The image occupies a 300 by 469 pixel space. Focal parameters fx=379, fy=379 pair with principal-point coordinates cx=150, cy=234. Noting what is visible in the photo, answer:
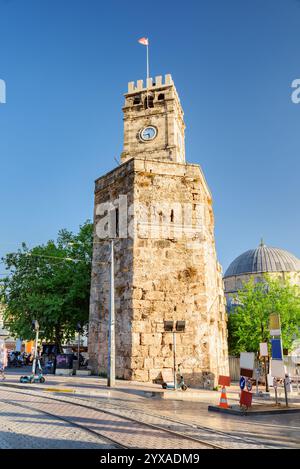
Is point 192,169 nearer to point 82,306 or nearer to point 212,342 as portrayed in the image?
point 212,342

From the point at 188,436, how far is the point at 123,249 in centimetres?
1317

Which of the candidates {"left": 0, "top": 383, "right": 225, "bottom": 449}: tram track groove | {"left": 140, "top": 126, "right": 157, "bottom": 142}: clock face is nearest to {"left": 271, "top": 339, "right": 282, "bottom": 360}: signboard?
{"left": 0, "top": 383, "right": 225, "bottom": 449}: tram track groove

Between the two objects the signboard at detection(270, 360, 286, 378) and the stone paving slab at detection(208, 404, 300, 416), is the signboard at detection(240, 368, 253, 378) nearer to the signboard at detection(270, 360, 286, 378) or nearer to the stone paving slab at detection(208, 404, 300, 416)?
the stone paving slab at detection(208, 404, 300, 416)

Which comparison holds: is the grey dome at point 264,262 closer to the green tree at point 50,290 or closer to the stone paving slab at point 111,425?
the green tree at point 50,290

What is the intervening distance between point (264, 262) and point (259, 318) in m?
36.8

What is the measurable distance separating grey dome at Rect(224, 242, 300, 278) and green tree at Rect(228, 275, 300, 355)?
30.2 m

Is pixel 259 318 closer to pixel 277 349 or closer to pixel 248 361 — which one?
pixel 277 349

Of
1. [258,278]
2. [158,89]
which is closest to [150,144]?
[158,89]

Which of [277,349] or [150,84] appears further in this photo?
[150,84]

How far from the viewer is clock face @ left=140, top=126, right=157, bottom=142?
3391 cm

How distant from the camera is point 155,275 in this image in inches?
744

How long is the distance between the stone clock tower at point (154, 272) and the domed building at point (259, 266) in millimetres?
46989

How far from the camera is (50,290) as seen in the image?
1102 inches

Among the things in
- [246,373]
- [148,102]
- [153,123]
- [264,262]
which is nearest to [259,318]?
[153,123]
